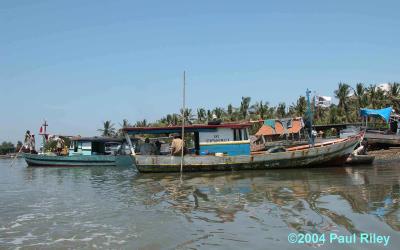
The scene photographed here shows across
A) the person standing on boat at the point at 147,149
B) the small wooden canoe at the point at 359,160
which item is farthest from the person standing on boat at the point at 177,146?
the small wooden canoe at the point at 359,160

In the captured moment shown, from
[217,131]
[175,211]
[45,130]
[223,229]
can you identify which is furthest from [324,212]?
[45,130]

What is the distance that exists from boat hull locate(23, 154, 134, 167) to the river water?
14.0 metres

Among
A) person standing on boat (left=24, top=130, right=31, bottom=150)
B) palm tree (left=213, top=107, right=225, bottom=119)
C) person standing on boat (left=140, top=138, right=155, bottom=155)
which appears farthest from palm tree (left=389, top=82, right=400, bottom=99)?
person standing on boat (left=24, top=130, right=31, bottom=150)

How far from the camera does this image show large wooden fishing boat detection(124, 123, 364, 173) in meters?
19.0

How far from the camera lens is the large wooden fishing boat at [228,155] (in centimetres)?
1900

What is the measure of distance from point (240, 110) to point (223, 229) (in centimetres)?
4853

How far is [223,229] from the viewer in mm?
7020

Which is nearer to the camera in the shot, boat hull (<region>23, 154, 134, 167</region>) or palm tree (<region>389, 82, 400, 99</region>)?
boat hull (<region>23, 154, 134, 167</region>)

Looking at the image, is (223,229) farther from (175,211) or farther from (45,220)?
(45,220)

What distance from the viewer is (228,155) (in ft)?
63.7

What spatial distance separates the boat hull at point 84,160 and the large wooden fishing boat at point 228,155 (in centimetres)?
786

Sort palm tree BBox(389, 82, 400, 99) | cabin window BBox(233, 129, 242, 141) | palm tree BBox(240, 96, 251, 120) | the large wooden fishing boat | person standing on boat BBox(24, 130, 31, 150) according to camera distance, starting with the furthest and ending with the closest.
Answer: palm tree BBox(240, 96, 251, 120) → palm tree BBox(389, 82, 400, 99) → person standing on boat BBox(24, 130, 31, 150) → cabin window BBox(233, 129, 242, 141) → the large wooden fishing boat

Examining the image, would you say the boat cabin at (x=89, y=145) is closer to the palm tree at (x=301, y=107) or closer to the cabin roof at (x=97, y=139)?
the cabin roof at (x=97, y=139)

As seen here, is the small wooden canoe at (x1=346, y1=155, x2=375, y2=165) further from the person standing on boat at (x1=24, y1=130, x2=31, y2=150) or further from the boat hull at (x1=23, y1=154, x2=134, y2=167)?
the person standing on boat at (x1=24, y1=130, x2=31, y2=150)
